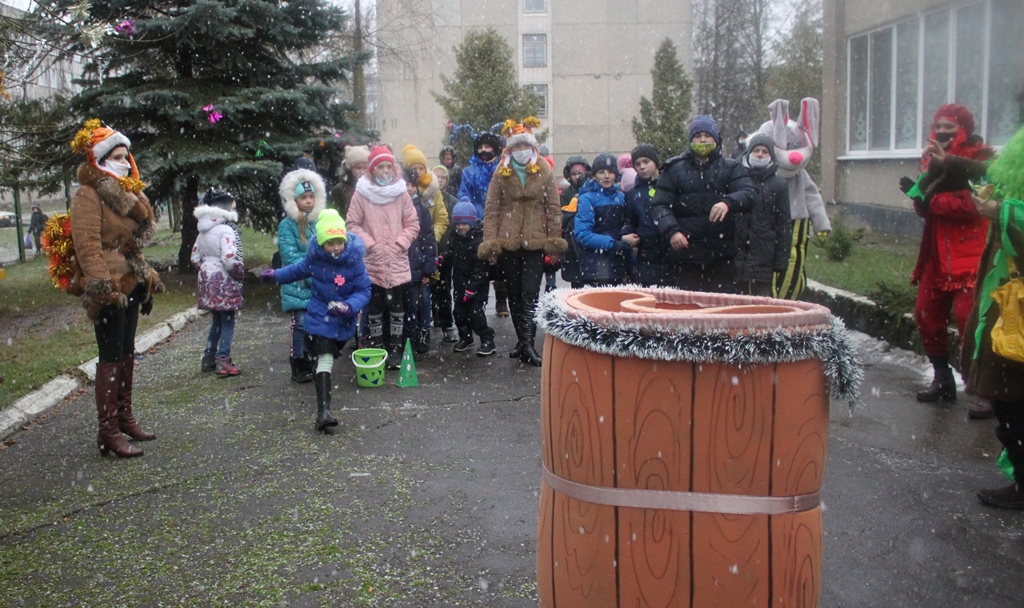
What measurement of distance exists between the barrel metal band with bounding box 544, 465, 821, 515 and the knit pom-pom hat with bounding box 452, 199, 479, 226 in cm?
717

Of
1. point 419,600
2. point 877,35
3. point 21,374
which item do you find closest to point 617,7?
point 877,35

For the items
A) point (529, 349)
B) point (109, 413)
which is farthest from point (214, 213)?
point (529, 349)

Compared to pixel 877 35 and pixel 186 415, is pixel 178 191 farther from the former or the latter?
pixel 877 35

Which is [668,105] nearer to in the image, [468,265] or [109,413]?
[468,265]

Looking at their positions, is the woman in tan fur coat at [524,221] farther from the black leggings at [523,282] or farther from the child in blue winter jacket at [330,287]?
the child in blue winter jacket at [330,287]

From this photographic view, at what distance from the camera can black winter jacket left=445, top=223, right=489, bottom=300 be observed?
9.24 metres

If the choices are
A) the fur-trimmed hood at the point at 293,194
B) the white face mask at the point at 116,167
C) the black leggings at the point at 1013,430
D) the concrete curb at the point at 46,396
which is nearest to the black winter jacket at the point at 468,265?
the fur-trimmed hood at the point at 293,194

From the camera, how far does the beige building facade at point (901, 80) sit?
43.7 feet

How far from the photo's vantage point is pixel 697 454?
228 cm

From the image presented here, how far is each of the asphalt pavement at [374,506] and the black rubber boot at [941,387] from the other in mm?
135

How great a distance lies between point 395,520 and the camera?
4660mm

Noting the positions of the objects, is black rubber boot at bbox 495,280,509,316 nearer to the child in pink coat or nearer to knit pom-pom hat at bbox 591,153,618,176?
the child in pink coat

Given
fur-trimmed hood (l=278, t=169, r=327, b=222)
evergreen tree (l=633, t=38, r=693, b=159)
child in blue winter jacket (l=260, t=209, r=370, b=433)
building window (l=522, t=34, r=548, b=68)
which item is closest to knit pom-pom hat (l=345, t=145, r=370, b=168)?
fur-trimmed hood (l=278, t=169, r=327, b=222)

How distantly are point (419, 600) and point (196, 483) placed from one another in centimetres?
214
